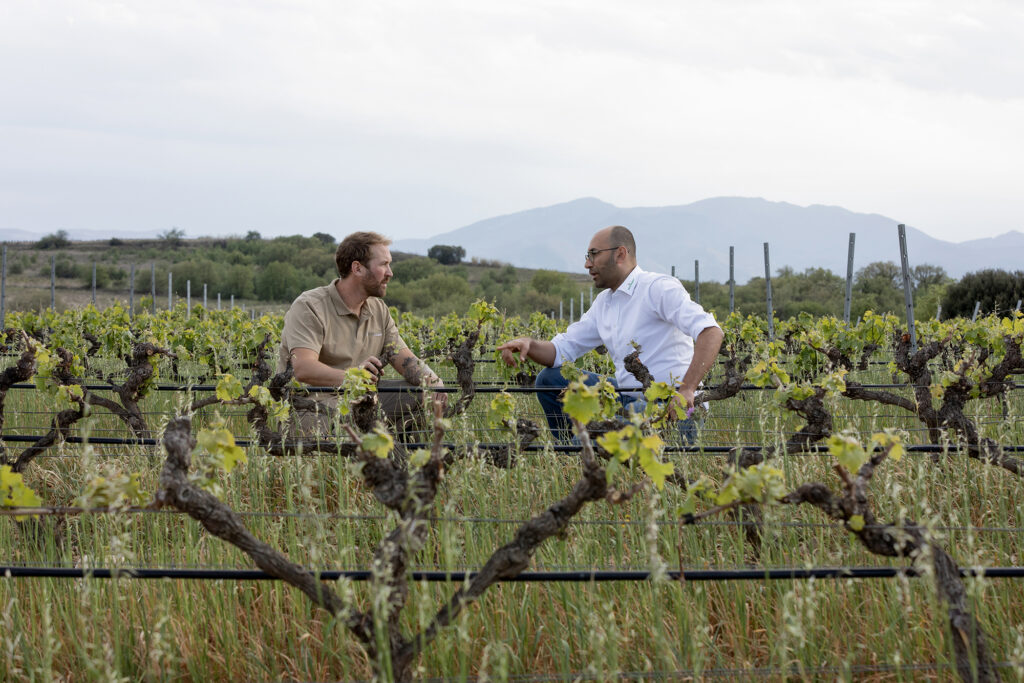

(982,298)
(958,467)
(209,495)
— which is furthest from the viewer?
(982,298)

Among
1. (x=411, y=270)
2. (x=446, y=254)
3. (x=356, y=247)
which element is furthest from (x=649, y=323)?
(x=446, y=254)

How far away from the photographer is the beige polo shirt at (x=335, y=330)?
4402 millimetres

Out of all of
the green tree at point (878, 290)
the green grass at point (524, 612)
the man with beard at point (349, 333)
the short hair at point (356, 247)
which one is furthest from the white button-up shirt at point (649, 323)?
the green tree at point (878, 290)

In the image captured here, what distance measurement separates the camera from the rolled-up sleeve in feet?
14.1

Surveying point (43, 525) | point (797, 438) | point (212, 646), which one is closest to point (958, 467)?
point (797, 438)

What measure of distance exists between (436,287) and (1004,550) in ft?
112

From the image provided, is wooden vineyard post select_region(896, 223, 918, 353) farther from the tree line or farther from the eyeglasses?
the tree line

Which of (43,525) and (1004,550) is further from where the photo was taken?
(43,525)

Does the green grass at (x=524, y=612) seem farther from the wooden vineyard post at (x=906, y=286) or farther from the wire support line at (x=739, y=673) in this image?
the wooden vineyard post at (x=906, y=286)

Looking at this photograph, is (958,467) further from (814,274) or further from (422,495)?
(814,274)

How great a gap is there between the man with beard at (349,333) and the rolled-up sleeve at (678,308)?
1.34m

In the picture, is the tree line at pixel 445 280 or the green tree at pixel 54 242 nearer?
the tree line at pixel 445 280

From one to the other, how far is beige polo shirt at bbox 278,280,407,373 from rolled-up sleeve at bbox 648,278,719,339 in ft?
4.98

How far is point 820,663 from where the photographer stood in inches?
86.0
